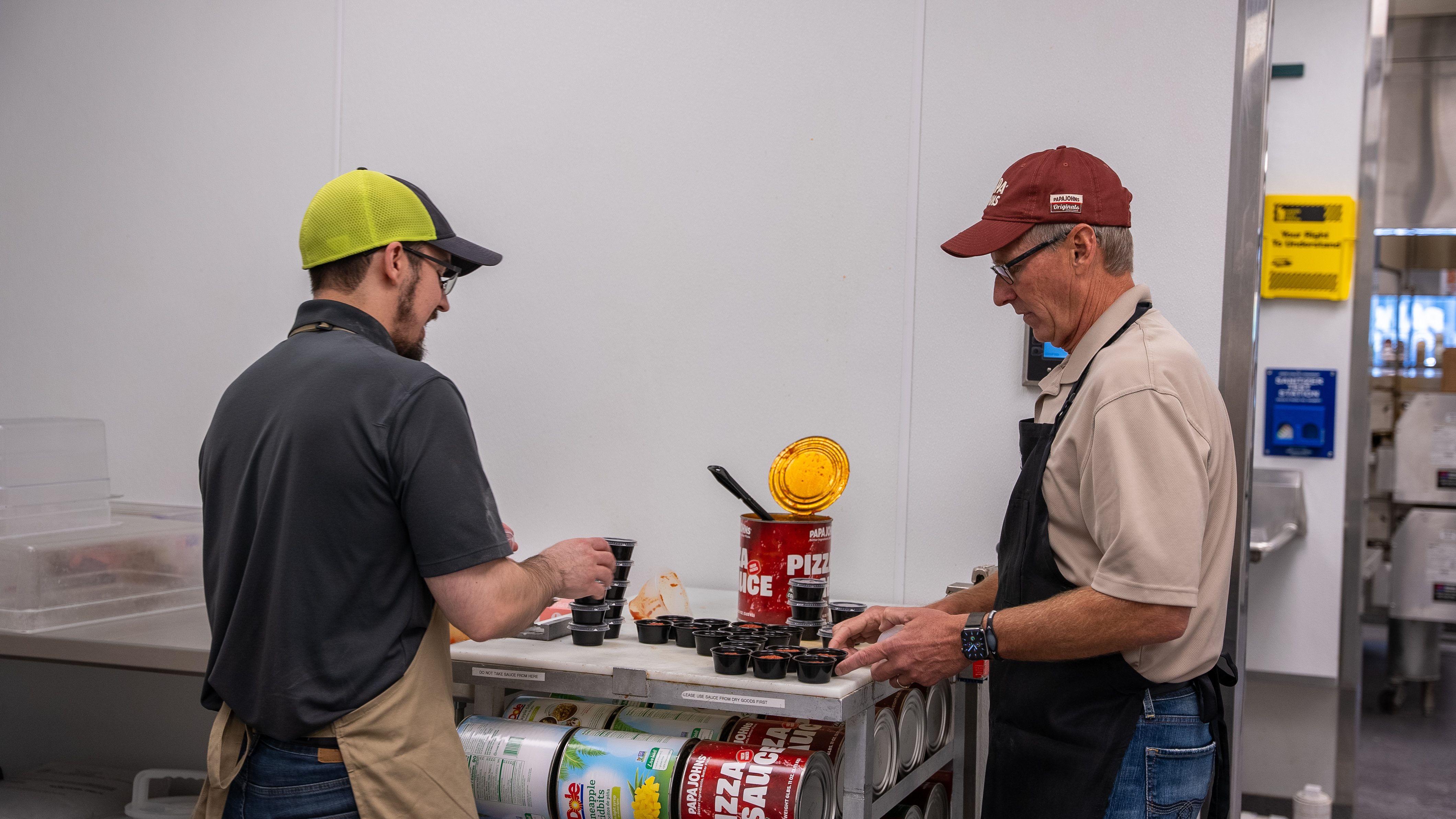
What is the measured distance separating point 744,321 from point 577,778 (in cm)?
121

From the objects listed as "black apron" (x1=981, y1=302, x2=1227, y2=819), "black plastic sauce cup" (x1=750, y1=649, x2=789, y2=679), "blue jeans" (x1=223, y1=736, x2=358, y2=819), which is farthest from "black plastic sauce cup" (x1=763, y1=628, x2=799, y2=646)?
"blue jeans" (x1=223, y1=736, x2=358, y2=819)

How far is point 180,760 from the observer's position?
10.5 ft

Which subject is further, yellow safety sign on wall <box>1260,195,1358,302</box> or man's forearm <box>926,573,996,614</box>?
yellow safety sign on wall <box>1260,195,1358,302</box>

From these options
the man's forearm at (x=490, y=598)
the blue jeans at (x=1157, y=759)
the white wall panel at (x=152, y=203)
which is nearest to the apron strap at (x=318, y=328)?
the man's forearm at (x=490, y=598)

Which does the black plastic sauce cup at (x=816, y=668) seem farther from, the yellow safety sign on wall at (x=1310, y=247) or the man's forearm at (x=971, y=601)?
the yellow safety sign on wall at (x=1310, y=247)

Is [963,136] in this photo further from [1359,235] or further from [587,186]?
[1359,235]

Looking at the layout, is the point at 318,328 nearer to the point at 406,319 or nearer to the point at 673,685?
the point at 406,319

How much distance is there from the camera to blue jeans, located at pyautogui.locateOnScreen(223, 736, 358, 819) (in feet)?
4.80

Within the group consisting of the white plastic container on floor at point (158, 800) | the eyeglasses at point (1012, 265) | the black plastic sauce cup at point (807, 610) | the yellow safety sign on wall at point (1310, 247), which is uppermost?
the yellow safety sign on wall at point (1310, 247)

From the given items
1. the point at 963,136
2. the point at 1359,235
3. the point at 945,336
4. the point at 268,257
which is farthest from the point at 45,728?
the point at 1359,235

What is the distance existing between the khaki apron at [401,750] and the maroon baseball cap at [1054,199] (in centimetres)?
103

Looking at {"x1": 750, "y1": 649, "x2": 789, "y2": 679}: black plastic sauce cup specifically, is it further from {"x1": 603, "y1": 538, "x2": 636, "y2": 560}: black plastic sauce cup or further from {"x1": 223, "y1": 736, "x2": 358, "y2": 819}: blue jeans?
{"x1": 223, "y1": 736, "x2": 358, "y2": 819}: blue jeans

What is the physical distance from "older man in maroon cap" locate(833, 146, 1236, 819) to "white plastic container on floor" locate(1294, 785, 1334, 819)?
6.74 feet

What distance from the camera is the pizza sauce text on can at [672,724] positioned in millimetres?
1929
